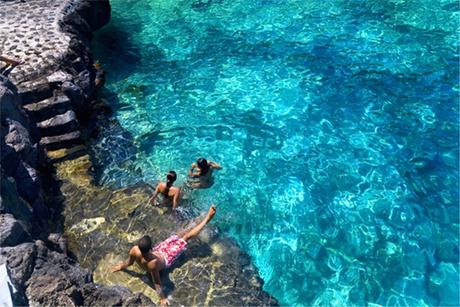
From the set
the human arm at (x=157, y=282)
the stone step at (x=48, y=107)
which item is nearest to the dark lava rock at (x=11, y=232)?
the human arm at (x=157, y=282)

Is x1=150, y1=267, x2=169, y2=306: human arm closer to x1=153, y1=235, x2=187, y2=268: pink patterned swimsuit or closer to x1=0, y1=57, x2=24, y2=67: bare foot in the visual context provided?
x1=153, y1=235, x2=187, y2=268: pink patterned swimsuit

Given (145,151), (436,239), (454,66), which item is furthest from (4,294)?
(454,66)

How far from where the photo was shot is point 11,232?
629cm

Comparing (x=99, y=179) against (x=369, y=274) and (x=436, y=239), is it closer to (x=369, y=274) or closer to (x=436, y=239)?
(x=369, y=274)

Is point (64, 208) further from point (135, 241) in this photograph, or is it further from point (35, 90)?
point (35, 90)

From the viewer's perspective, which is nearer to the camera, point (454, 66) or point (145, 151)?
point (145, 151)

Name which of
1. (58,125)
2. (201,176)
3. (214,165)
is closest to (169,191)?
(201,176)

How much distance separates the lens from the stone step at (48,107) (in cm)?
1051

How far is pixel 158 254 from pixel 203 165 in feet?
7.46

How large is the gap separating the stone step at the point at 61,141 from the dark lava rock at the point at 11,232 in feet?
13.1

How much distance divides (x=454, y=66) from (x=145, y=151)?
8665mm

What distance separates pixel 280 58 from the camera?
13.6 m

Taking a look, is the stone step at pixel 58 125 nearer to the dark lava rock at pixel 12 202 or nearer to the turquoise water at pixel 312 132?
the turquoise water at pixel 312 132

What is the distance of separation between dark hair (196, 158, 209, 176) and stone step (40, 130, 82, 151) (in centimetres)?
331
